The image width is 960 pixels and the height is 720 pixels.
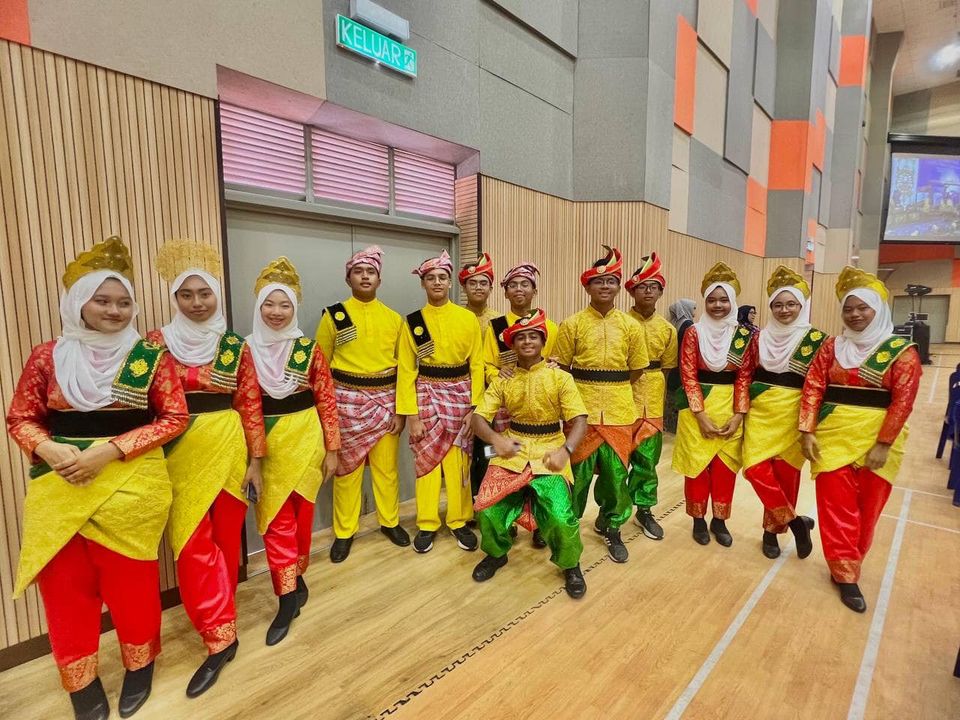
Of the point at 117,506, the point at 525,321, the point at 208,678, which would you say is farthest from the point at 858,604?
the point at 117,506

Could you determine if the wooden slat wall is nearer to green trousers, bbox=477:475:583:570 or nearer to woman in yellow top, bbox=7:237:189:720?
woman in yellow top, bbox=7:237:189:720

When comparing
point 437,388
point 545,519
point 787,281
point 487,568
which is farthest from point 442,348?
point 787,281

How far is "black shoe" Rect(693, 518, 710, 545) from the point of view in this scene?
3098 millimetres

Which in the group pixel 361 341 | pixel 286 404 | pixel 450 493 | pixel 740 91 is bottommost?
pixel 450 493

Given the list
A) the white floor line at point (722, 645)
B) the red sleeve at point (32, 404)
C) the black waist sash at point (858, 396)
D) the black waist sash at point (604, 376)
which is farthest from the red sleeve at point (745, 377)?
the red sleeve at point (32, 404)

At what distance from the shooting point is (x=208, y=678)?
6.25 feet

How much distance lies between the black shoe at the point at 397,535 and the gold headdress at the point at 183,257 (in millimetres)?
1911

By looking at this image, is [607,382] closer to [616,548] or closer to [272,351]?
[616,548]

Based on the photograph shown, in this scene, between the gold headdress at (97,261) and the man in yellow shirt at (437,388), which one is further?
the man in yellow shirt at (437,388)

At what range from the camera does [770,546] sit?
2.94 m

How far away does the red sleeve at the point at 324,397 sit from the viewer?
2.30 meters

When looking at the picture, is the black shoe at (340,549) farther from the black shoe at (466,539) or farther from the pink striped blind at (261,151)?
the pink striped blind at (261,151)

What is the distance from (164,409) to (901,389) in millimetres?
3070

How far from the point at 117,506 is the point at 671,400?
5.21 meters
